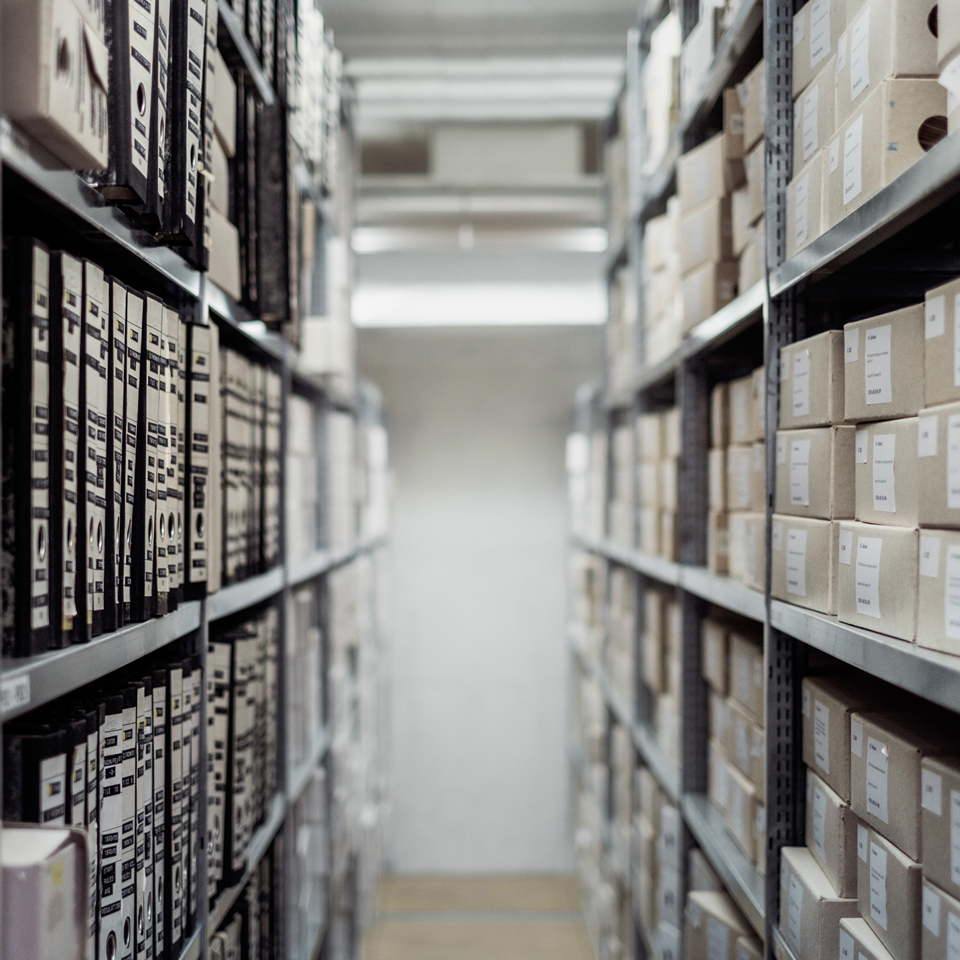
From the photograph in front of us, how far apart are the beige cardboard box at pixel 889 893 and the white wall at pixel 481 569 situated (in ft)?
11.8

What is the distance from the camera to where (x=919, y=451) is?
96cm

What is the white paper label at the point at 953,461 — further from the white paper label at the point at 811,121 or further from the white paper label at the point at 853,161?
the white paper label at the point at 811,121

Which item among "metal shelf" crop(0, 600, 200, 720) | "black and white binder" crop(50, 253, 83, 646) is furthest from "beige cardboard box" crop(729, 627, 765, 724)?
"black and white binder" crop(50, 253, 83, 646)

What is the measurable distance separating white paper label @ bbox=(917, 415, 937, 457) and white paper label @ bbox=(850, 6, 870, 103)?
0.44 meters

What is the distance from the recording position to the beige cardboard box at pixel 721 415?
6.01 ft

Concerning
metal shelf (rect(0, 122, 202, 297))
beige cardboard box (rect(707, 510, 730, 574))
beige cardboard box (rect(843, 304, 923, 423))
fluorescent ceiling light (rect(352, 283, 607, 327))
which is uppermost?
fluorescent ceiling light (rect(352, 283, 607, 327))

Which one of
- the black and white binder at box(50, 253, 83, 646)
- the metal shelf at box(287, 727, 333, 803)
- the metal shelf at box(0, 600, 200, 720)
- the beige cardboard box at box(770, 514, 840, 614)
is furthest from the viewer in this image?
the metal shelf at box(287, 727, 333, 803)

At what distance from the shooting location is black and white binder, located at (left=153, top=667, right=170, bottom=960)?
3.67 ft

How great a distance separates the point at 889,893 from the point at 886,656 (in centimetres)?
32

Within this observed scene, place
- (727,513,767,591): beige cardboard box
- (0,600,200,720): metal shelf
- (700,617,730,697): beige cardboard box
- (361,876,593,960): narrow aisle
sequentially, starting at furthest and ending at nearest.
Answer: (361,876,593,960): narrow aisle, (700,617,730,697): beige cardboard box, (727,513,767,591): beige cardboard box, (0,600,200,720): metal shelf

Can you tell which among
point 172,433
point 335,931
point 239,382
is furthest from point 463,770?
point 172,433

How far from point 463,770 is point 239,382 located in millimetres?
3576

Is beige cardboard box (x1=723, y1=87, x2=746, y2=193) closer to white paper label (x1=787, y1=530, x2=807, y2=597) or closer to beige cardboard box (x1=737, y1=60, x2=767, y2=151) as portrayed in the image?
beige cardboard box (x1=737, y1=60, x2=767, y2=151)

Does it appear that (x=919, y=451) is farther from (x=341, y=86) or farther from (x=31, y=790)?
(x=341, y=86)
